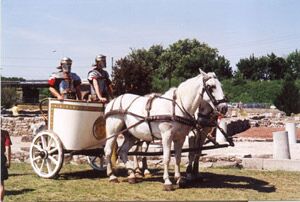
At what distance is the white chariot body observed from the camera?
8.63 meters

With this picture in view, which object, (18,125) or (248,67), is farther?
(248,67)

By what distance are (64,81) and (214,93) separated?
3272 millimetres

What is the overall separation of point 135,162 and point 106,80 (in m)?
1.69

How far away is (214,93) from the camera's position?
7273mm

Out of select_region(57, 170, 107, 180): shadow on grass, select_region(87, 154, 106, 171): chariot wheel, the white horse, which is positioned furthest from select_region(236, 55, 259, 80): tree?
the white horse

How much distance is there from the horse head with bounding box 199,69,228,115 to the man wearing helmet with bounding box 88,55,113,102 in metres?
2.34

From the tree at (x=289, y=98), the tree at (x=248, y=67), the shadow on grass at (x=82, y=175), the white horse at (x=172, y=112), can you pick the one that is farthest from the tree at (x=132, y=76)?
the white horse at (x=172, y=112)

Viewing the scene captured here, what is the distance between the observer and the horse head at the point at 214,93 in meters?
7.16

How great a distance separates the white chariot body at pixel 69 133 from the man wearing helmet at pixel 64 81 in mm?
448

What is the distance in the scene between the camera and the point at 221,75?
38000mm

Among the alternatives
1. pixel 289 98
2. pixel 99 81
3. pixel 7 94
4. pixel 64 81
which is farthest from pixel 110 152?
pixel 289 98

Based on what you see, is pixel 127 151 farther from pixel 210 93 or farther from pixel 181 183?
pixel 210 93

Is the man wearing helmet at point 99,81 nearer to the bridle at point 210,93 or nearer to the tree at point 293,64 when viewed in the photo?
the bridle at point 210,93

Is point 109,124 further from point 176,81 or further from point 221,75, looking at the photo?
point 221,75
